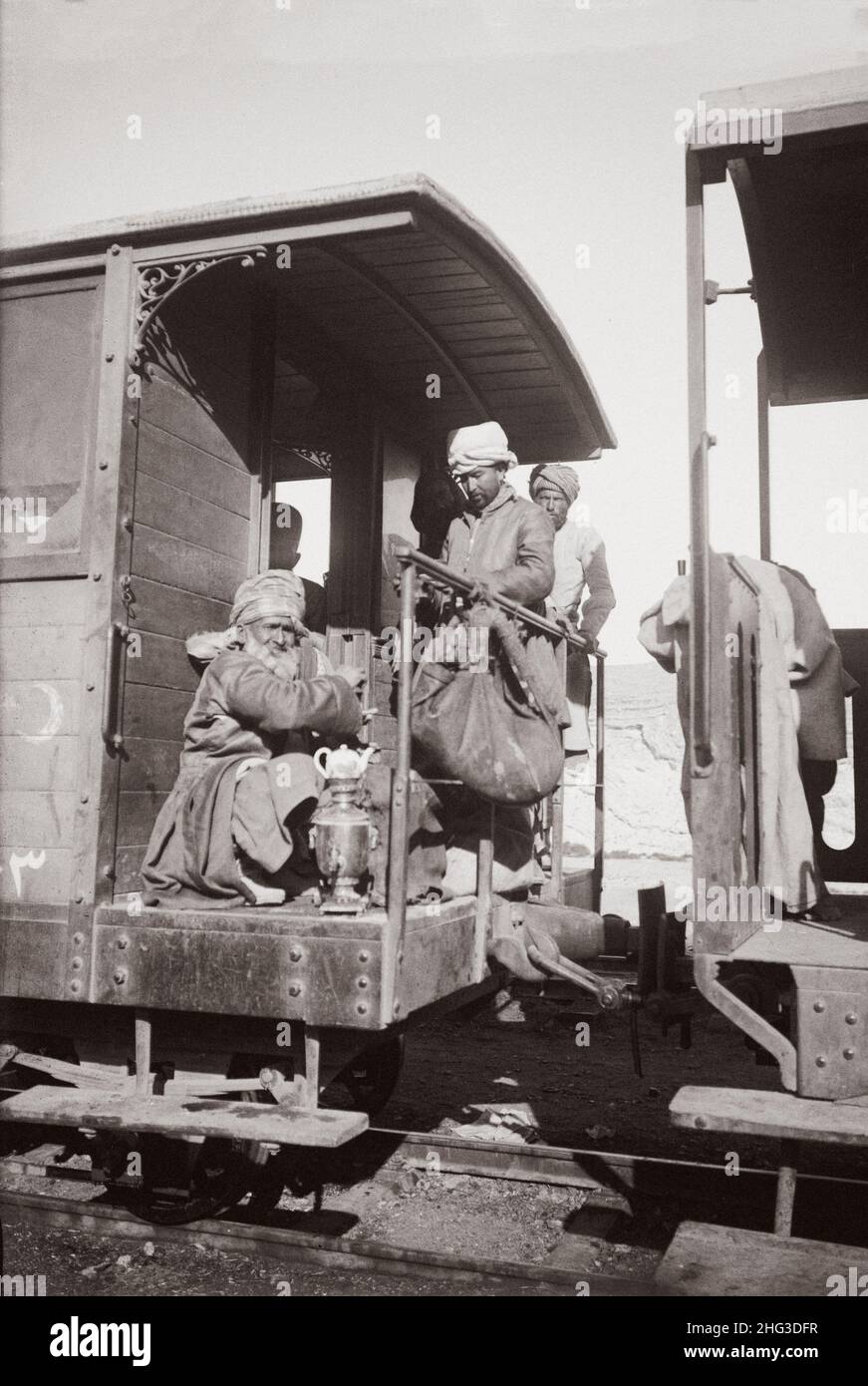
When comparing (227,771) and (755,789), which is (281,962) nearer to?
→ (227,771)

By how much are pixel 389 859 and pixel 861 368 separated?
4.28 metres

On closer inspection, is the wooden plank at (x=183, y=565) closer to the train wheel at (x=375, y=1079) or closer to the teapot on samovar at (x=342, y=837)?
the teapot on samovar at (x=342, y=837)

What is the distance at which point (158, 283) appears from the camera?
4.31 metres

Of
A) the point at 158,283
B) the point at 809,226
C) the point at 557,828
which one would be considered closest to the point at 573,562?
the point at 557,828

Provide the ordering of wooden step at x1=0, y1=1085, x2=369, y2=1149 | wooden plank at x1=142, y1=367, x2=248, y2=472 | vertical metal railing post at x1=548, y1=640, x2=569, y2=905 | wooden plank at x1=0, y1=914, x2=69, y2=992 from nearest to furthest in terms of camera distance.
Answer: wooden step at x1=0, y1=1085, x2=369, y2=1149 → wooden plank at x1=0, y1=914, x2=69, y2=992 → wooden plank at x1=142, y1=367, x2=248, y2=472 → vertical metal railing post at x1=548, y1=640, x2=569, y2=905

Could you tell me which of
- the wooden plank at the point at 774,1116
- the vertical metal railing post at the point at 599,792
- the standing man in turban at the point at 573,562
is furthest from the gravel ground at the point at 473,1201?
the standing man in turban at the point at 573,562

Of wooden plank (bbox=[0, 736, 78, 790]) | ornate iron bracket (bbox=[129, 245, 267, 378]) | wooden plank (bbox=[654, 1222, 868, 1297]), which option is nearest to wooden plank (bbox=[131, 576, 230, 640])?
wooden plank (bbox=[0, 736, 78, 790])

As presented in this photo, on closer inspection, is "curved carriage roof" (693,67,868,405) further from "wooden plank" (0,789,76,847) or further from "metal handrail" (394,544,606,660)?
"wooden plank" (0,789,76,847)

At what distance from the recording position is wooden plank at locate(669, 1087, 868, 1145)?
293 cm

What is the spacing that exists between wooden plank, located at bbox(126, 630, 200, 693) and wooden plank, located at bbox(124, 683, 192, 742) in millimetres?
33

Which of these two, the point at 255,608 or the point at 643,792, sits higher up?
the point at 255,608

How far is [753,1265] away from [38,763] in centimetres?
292

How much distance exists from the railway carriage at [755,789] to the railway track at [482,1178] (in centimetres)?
72
